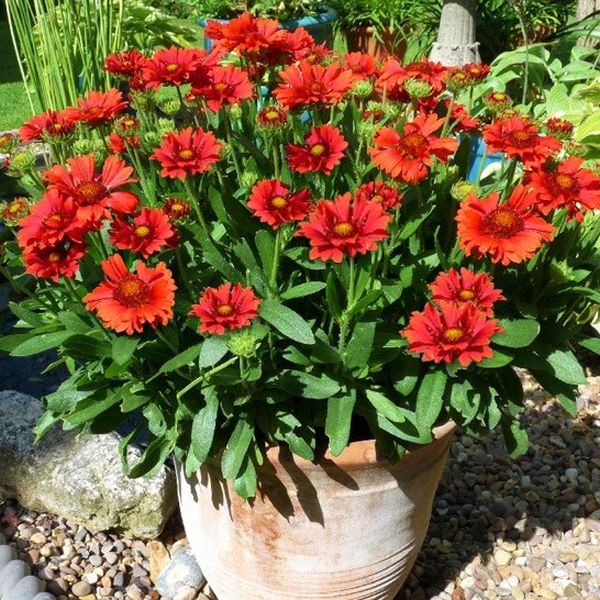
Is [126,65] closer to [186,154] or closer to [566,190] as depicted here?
[186,154]

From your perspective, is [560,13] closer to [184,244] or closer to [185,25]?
[185,25]

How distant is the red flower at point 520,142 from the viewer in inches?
47.6

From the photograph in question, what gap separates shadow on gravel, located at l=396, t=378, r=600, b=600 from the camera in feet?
6.18

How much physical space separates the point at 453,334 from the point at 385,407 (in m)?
0.25

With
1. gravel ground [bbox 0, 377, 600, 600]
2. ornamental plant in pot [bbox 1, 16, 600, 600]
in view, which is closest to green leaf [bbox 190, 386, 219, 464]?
ornamental plant in pot [bbox 1, 16, 600, 600]

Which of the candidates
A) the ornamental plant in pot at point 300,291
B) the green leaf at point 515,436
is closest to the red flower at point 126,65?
the ornamental plant in pot at point 300,291

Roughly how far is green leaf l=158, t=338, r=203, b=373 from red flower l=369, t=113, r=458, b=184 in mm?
361

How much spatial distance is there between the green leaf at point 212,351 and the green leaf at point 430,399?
30cm

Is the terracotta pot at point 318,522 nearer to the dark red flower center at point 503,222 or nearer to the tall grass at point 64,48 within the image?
the dark red flower center at point 503,222

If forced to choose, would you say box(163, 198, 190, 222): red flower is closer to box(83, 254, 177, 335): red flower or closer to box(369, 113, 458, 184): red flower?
box(83, 254, 177, 335): red flower

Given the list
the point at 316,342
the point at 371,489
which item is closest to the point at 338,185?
the point at 316,342

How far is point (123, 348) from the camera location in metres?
1.21

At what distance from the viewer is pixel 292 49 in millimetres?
1443

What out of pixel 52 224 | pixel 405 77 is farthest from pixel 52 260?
pixel 405 77
